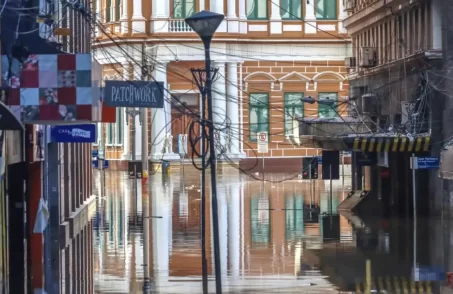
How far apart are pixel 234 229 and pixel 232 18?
33258 millimetres

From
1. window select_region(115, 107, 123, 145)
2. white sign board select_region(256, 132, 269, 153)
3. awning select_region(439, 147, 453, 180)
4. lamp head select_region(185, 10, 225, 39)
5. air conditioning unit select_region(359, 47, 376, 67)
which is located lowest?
awning select_region(439, 147, 453, 180)

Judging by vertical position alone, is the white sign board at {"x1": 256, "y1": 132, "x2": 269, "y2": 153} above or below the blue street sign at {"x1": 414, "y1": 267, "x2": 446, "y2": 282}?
above

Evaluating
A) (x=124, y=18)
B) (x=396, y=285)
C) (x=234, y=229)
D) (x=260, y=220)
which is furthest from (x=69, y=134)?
(x=124, y=18)

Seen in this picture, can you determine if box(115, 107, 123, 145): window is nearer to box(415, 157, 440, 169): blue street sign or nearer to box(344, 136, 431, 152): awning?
box(344, 136, 431, 152): awning

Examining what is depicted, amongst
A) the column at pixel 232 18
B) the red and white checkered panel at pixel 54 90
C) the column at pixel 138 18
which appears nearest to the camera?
Answer: the red and white checkered panel at pixel 54 90

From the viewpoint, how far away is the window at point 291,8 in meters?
65.2

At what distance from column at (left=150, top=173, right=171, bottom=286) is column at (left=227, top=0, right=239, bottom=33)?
15.2 metres

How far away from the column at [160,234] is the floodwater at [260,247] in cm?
3

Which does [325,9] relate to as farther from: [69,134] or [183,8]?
[69,134]

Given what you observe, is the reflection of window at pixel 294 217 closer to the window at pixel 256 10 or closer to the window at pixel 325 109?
the window at pixel 325 109

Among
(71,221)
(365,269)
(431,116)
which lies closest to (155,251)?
(71,221)

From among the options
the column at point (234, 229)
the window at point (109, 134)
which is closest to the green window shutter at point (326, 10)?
the window at point (109, 134)

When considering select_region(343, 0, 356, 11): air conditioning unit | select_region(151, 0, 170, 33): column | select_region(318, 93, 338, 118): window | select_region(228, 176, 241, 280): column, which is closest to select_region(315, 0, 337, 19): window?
select_region(318, 93, 338, 118): window

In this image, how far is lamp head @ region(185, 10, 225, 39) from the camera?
57.2 ft
